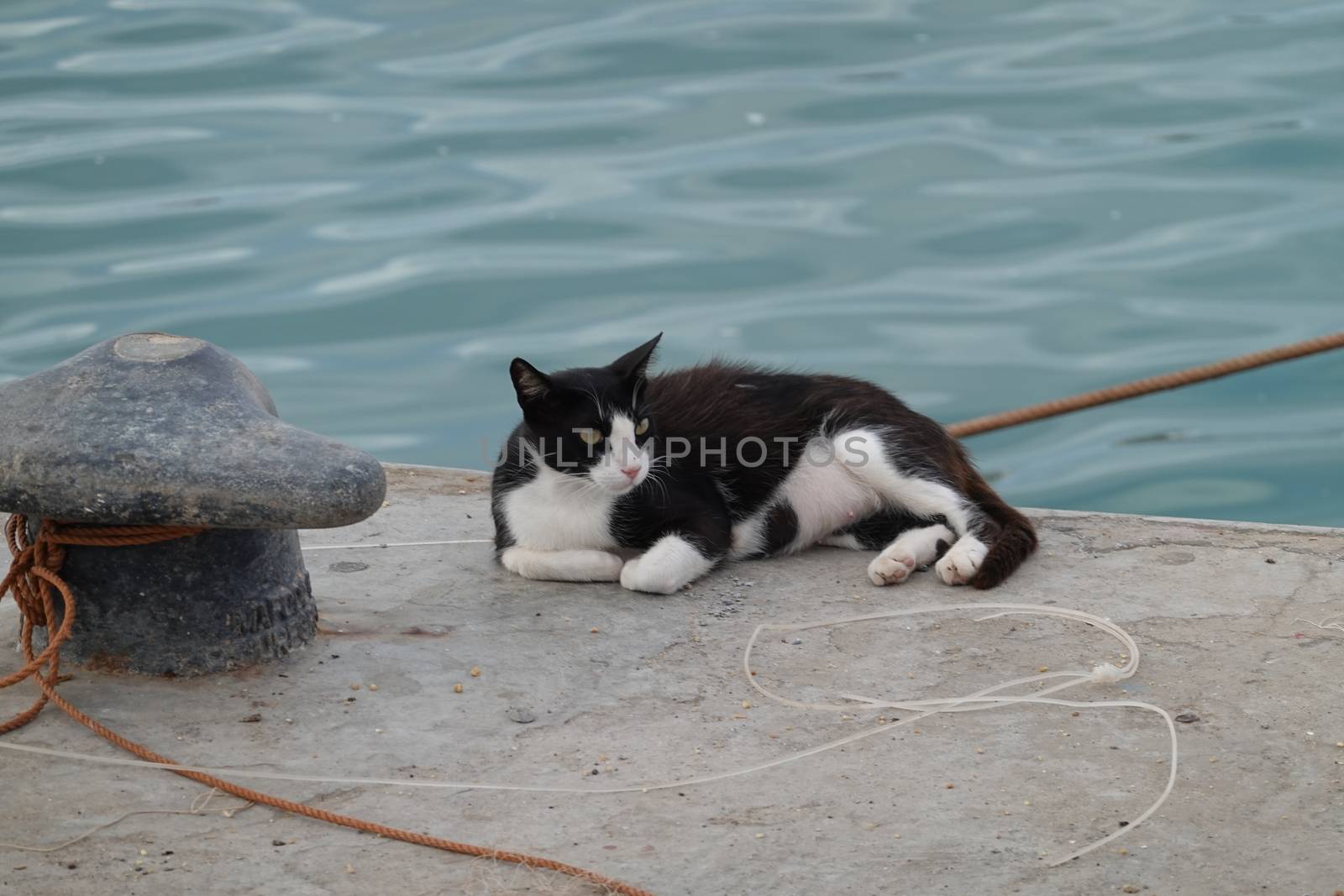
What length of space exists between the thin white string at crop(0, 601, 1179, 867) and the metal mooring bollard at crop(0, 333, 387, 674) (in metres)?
0.35

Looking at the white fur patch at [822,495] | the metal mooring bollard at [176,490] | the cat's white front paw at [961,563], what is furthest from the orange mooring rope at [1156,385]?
the metal mooring bollard at [176,490]

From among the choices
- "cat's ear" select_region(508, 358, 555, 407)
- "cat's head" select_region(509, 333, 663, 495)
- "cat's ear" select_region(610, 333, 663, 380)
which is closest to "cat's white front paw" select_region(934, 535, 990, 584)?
"cat's head" select_region(509, 333, 663, 495)

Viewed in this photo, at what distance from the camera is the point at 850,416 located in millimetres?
3953

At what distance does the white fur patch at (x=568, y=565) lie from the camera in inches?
143

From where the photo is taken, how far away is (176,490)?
110 inches

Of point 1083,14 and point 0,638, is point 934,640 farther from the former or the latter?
point 1083,14

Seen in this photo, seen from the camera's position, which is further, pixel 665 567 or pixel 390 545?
pixel 390 545

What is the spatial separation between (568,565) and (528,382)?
18.0 inches

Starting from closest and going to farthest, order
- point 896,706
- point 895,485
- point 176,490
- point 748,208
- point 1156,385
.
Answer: point 176,490 < point 896,706 < point 895,485 < point 1156,385 < point 748,208

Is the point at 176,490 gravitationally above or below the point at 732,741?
above

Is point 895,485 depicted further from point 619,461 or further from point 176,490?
point 176,490

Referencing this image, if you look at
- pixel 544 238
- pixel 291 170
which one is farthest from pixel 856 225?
pixel 291 170

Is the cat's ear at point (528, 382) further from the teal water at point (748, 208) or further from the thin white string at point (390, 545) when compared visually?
the teal water at point (748, 208)

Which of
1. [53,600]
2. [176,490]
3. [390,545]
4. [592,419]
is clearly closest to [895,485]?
[592,419]
